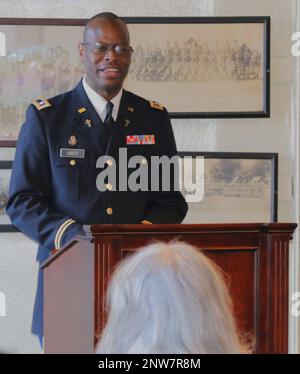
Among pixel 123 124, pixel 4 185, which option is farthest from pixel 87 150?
pixel 4 185

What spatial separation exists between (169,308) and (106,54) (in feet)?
5.40

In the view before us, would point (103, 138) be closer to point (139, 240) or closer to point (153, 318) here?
point (139, 240)

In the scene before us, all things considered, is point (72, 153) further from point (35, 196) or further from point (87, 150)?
point (35, 196)

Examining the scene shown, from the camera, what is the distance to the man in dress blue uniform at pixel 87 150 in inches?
119

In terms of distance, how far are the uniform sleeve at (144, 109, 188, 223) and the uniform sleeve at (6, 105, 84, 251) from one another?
1.02 ft

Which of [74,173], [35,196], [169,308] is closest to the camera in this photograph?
[169,308]

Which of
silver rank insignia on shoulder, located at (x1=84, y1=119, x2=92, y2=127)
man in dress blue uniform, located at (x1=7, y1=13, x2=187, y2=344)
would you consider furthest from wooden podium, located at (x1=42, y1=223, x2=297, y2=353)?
silver rank insignia on shoulder, located at (x1=84, y1=119, x2=92, y2=127)

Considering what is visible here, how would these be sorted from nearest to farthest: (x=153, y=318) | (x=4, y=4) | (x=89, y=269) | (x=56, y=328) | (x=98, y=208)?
(x=153, y=318) < (x=89, y=269) < (x=56, y=328) < (x=98, y=208) < (x=4, y=4)

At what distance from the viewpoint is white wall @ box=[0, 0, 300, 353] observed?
4.43 meters

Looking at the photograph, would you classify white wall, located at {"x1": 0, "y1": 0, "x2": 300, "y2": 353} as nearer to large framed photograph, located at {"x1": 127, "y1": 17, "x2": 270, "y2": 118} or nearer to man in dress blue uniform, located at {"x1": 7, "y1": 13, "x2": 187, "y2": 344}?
large framed photograph, located at {"x1": 127, "y1": 17, "x2": 270, "y2": 118}

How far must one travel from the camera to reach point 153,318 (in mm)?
1563

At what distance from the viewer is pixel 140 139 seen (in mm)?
3277

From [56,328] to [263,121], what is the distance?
7.11 feet
